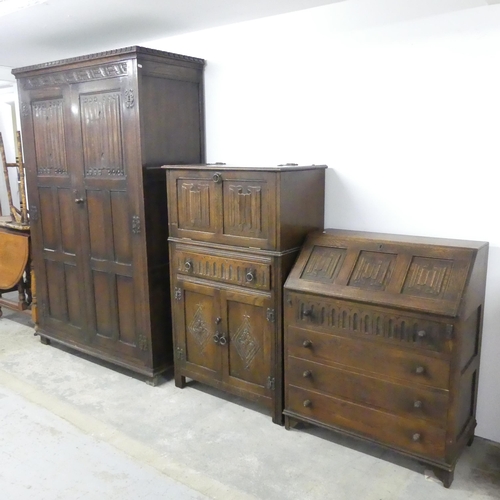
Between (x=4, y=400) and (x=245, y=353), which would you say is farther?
(x=4, y=400)

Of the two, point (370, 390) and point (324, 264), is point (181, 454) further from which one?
point (324, 264)

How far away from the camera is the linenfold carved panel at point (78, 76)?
2.96 metres

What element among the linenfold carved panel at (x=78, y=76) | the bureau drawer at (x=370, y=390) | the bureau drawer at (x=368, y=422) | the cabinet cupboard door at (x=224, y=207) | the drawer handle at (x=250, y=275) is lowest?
the bureau drawer at (x=368, y=422)

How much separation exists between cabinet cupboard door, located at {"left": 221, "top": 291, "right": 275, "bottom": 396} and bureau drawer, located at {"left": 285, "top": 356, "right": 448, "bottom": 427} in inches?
6.8

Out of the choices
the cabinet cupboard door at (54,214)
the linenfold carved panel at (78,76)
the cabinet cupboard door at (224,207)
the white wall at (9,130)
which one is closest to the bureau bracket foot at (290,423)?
the cabinet cupboard door at (224,207)

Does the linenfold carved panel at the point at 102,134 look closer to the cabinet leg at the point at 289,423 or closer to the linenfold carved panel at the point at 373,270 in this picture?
the linenfold carved panel at the point at 373,270

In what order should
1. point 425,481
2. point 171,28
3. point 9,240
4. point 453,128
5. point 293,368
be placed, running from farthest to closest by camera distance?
point 9,240 < point 171,28 < point 293,368 < point 453,128 < point 425,481

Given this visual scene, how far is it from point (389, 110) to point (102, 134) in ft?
5.61

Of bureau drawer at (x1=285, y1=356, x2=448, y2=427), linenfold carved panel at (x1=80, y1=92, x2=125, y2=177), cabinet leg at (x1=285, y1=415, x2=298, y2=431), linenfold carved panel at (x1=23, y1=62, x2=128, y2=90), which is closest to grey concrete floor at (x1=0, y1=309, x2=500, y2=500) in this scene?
cabinet leg at (x1=285, y1=415, x2=298, y2=431)

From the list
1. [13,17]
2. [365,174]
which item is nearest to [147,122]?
[13,17]

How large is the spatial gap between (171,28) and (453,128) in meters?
1.91

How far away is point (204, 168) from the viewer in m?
2.72

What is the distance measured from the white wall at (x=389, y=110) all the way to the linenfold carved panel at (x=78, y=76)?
68 cm

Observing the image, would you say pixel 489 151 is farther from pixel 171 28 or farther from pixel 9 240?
pixel 9 240
